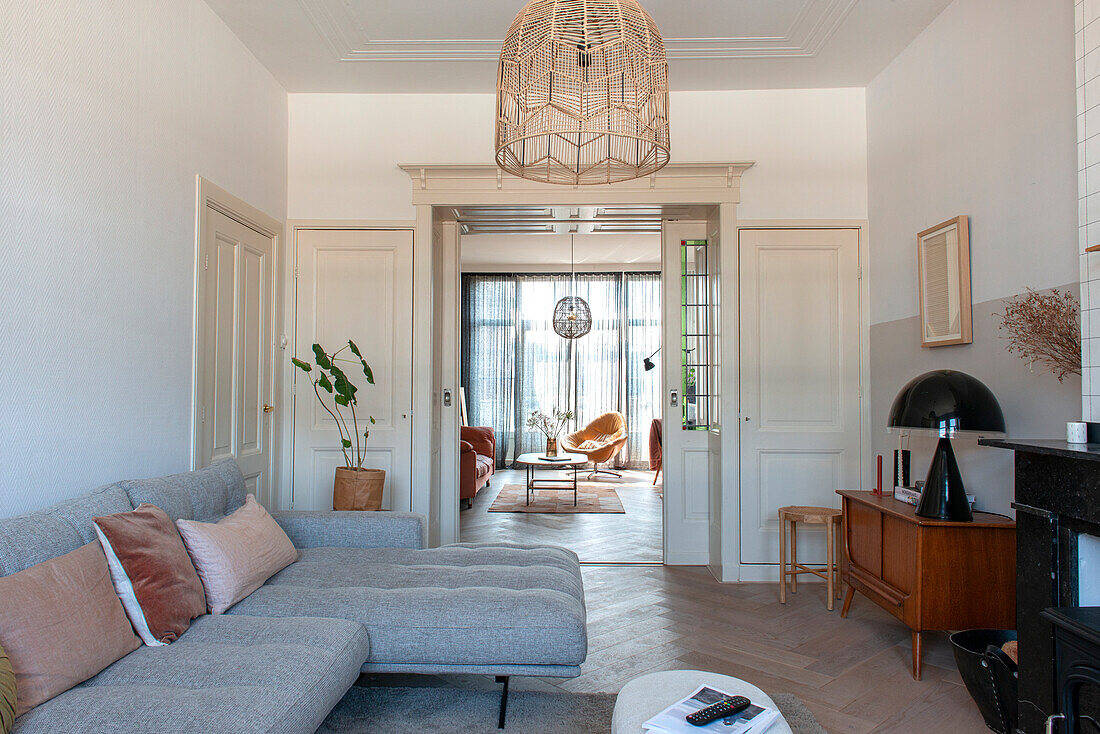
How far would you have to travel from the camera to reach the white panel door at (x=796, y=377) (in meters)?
4.02

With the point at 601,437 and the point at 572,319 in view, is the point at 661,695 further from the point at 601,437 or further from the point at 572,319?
the point at 601,437

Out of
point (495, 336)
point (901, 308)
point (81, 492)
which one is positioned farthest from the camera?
point (495, 336)

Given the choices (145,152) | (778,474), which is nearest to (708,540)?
(778,474)

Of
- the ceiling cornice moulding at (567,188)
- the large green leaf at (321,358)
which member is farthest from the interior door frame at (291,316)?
the large green leaf at (321,358)

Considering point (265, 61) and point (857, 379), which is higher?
point (265, 61)

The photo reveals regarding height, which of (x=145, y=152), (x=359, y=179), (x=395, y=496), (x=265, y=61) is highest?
(x=265, y=61)

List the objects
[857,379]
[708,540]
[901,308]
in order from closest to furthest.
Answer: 1. [901,308]
2. [857,379]
3. [708,540]

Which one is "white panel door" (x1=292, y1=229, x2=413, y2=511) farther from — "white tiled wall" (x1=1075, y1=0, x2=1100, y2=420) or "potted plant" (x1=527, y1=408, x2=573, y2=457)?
"potted plant" (x1=527, y1=408, x2=573, y2=457)

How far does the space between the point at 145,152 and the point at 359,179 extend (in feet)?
5.10

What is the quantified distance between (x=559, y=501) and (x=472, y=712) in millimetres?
4491

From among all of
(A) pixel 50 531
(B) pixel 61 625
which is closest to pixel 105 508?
(A) pixel 50 531

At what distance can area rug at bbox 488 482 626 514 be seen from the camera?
634 centimetres

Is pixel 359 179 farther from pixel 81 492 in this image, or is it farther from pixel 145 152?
pixel 81 492

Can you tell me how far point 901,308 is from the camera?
A: 3.63 metres
